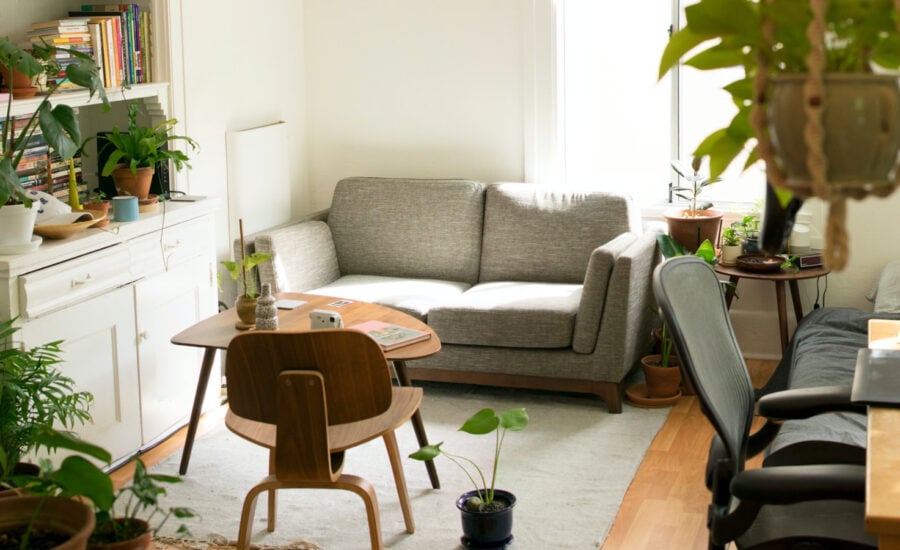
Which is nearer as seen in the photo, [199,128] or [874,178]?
[874,178]

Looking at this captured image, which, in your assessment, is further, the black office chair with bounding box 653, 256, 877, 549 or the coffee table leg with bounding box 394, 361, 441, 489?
the coffee table leg with bounding box 394, 361, 441, 489

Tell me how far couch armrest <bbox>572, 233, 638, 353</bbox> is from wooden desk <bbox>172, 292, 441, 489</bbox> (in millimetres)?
924

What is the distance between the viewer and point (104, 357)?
4062mm

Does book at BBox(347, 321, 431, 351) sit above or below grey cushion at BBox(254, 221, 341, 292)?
below

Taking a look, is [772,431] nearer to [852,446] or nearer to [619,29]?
[852,446]

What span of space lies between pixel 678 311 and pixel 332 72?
3.92 meters

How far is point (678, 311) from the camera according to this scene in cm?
250

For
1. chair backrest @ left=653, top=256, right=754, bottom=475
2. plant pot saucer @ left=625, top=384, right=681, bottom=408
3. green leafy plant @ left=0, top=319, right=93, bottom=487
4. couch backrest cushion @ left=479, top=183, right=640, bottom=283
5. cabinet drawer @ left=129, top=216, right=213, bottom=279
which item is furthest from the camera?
couch backrest cushion @ left=479, top=183, right=640, bottom=283

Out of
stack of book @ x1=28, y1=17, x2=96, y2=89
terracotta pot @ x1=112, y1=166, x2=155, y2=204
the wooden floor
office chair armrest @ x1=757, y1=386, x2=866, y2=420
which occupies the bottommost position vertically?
the wooden floor

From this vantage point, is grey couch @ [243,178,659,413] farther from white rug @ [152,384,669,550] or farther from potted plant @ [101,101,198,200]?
potted plant @ [101,101,198,200]

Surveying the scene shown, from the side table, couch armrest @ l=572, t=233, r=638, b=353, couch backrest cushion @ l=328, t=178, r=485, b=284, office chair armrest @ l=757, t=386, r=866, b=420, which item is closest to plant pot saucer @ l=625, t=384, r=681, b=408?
couch armrest @ l=572, t=233, r=638, b=353

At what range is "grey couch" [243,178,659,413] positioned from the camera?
473cm

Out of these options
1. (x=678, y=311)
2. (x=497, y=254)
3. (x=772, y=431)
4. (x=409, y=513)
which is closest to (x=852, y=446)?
(x=772, y=431)

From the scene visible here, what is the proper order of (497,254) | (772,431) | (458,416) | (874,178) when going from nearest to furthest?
(874,178) < (772,431) < (458,416) < (497,254)
